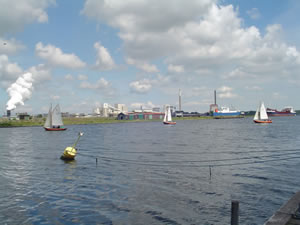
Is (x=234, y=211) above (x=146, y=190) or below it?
above

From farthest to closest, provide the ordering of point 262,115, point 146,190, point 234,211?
point 262,115 < point 146,190 < point 234,211

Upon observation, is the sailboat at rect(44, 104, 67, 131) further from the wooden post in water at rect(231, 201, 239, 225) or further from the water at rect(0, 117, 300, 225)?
the wooden post in water at rect(231, 201, 239, 225)

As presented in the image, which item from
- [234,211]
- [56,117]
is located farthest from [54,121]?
[234,211]

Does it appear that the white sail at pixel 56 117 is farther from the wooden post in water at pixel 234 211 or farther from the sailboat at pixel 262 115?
the wooden post in water at pixel 234 211

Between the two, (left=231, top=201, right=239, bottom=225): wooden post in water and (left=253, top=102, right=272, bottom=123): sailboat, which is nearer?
(left=231, top=201, right=239, bottom=225): wooden post in water

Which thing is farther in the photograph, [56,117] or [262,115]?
[262,115]

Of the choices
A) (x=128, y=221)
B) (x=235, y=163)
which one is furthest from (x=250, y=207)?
(x=235, y=163)

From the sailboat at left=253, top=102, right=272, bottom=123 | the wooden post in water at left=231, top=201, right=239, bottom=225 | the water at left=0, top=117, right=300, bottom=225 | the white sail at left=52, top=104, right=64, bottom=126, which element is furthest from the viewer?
the sailboat at left=253, top=102, right=272, bottom=123

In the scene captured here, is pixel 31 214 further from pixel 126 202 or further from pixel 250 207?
pixel 250 207

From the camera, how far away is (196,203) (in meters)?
19.2

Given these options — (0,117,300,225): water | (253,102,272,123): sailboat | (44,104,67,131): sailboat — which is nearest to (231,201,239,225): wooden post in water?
(0,117,300,225): water

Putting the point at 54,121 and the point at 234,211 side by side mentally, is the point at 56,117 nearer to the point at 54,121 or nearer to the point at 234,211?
the point at 54,121

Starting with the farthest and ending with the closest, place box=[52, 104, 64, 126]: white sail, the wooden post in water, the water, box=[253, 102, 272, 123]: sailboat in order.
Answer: box=[253, 102, 272, 123]: sailboat < box=[52, 104, 64, 126]: white sail < the water < the wooden post in water

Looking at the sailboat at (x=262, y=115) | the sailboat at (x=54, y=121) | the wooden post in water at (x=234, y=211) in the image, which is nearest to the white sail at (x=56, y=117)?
the sailboat at (x=54, y=121)
